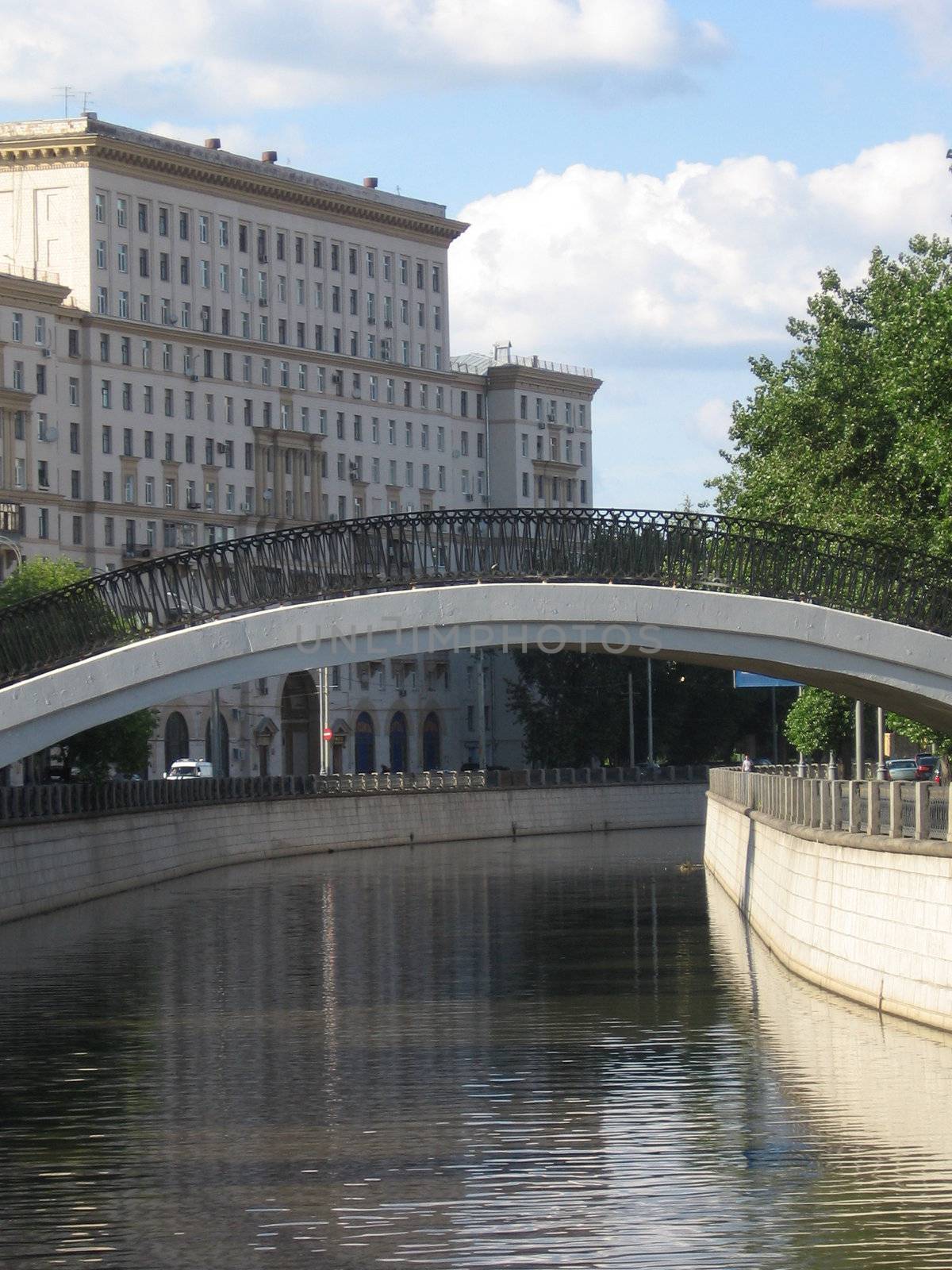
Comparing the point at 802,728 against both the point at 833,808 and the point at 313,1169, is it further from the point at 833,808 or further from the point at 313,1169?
the point at 313,1169

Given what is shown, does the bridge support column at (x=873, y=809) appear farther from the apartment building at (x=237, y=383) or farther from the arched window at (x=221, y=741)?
the arched window at (x=221, y=741)

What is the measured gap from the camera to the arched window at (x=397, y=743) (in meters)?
135

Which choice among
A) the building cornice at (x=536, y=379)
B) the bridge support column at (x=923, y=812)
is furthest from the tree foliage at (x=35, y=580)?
the building cornice at (x=536, y=379)

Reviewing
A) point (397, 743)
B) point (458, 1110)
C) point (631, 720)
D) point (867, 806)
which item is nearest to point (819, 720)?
point (631, 720)

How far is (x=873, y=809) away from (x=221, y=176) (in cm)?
9927

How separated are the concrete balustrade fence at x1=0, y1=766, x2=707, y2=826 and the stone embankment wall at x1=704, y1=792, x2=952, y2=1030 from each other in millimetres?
15540

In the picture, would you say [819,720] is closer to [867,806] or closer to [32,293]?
[867,806]

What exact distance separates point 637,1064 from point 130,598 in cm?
1647

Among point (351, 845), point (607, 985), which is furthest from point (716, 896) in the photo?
point (351, 845)

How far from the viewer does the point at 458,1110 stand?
2352 centimetres

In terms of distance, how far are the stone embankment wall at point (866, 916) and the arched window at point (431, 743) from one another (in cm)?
9448

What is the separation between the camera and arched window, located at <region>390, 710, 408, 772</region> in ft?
442

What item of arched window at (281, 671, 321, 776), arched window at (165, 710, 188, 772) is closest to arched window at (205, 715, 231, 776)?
arched window at (165, 710, 188, 772)

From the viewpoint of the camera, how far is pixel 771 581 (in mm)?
41688
